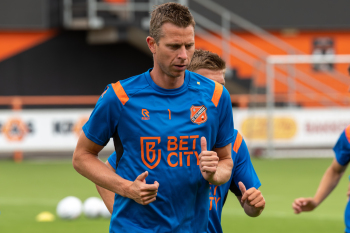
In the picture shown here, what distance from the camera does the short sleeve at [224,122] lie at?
345 centimetres

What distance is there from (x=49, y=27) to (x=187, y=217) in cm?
2010

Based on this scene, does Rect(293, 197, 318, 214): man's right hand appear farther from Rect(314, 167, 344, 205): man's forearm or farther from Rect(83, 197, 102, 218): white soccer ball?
Rect(83, 197, 102, 218): white soccer ball

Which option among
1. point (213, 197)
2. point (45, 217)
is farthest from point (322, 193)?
point (45, 217)

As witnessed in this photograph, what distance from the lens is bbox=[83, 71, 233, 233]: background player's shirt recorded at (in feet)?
10.8

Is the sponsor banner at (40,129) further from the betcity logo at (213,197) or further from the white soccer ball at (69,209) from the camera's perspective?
the betcity logo at (213,197)

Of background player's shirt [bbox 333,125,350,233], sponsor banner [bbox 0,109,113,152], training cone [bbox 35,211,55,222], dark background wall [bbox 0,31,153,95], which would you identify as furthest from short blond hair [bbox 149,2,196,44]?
dark background wall [bbox 0,31,153,95]

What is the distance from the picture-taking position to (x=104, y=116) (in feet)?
10.8

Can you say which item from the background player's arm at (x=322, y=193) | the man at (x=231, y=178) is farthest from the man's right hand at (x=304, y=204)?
the man at (x=231, y=178)

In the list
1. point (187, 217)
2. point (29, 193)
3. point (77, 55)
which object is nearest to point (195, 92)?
point (187, 217)

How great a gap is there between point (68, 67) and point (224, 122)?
66.7ft

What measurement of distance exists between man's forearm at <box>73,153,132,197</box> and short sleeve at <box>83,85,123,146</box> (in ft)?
0.40

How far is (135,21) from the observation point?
2170 cm

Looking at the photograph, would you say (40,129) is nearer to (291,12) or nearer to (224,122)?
(291,12)

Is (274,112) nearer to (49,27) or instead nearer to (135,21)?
(135,21)
